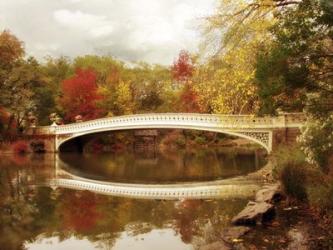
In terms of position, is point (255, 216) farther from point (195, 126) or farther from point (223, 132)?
point (195, 126)

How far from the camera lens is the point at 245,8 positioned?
1153 cm

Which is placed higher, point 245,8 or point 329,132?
point 245,8

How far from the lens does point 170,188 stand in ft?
59.7

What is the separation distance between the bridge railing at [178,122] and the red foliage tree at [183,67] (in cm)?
1290

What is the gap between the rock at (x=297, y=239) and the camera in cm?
787

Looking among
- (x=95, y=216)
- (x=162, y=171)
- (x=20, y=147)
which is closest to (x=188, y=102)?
(x=20, y=147)

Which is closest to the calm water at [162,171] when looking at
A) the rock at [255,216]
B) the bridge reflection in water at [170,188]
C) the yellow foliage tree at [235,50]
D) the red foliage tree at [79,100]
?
the bridge reflection in water at [170,188]

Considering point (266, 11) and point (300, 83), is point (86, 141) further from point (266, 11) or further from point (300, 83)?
point (300, 83)

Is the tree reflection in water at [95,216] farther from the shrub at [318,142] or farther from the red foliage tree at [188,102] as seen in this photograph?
the red foliage tree at [188,102]

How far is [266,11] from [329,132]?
353 centimetres

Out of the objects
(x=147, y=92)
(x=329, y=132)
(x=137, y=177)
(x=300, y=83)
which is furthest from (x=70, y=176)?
(x=147, y=92)

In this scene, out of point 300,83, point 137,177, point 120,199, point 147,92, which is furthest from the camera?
point 147,92

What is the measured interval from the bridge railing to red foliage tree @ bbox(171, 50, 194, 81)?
1290cm

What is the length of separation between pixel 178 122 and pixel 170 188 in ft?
41.2
